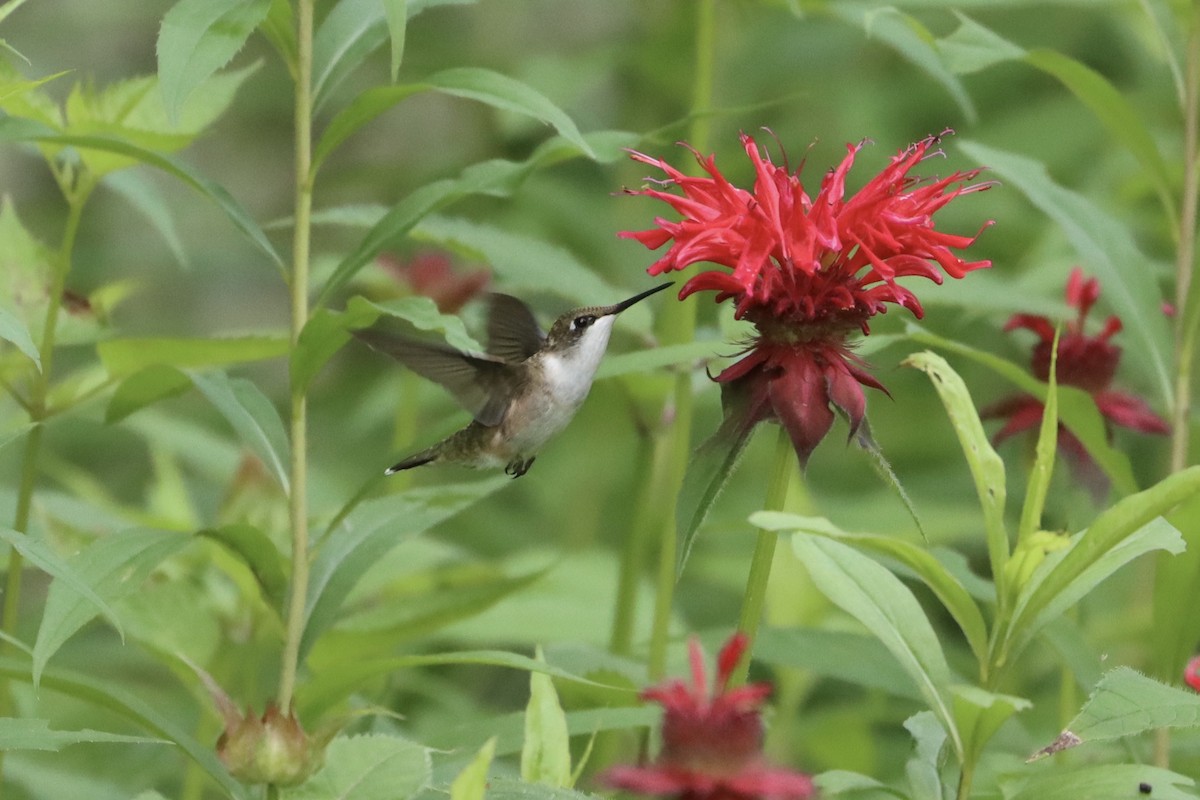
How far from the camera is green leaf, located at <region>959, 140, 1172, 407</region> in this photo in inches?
63.4

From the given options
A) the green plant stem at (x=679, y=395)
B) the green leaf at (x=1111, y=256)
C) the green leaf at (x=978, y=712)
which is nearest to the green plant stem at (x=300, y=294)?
the green plant stem at (x=679, y=395)

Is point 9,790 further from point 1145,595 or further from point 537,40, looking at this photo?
point 537,40

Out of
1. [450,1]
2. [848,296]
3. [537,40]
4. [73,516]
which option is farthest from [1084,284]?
[537,40]

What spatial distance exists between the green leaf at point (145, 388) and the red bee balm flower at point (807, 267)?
43 cm

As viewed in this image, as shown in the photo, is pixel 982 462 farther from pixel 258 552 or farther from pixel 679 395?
pixel 679 395

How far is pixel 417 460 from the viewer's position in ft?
5.31

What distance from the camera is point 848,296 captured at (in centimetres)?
119

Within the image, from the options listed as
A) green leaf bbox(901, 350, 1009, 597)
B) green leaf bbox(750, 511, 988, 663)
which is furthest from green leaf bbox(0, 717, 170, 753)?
green leaf bbox(901, 350, 1009, 597)

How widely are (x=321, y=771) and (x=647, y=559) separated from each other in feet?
6.14

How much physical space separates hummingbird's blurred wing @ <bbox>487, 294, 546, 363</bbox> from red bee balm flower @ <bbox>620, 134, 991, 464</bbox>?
46cm

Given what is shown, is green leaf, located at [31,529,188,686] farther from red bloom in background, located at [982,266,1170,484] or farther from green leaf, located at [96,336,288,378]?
red bloom in background, located at [982,266,1170,484]

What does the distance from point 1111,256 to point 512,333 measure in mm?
659

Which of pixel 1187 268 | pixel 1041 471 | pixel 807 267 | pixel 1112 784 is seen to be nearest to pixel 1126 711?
pixel 1112 784

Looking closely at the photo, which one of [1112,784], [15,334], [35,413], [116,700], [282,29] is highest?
[282,29]
